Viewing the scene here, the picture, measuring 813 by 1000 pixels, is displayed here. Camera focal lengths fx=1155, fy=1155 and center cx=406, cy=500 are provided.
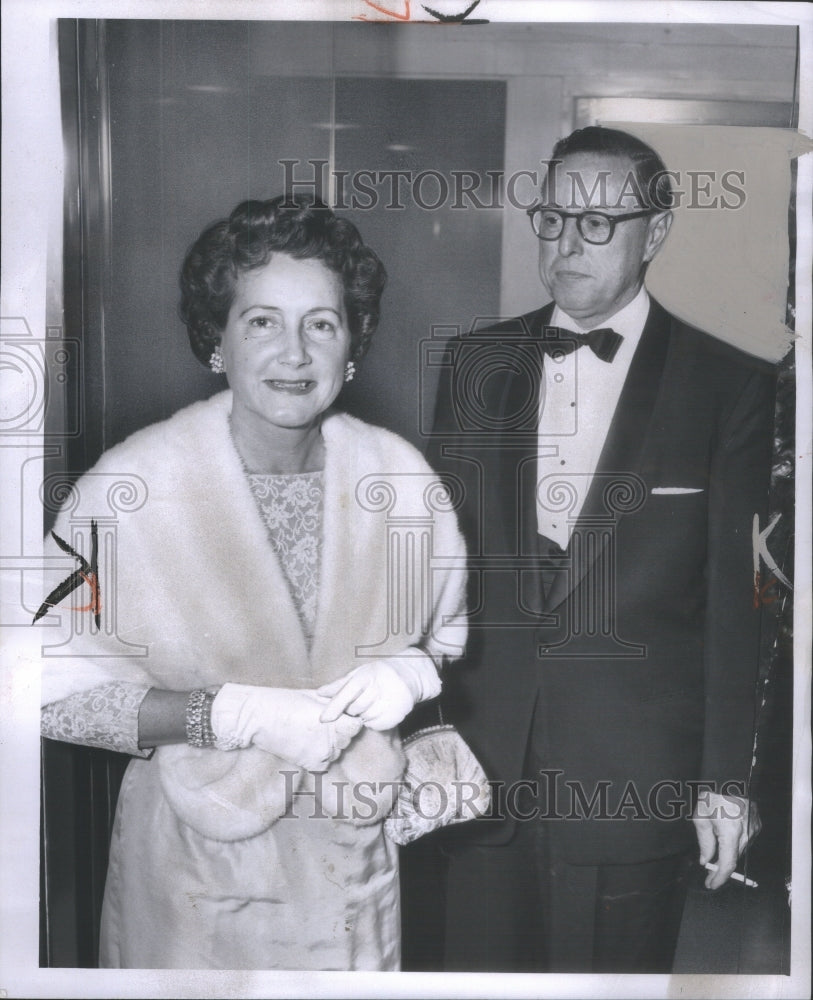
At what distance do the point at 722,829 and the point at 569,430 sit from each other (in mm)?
711

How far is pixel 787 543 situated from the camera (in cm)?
192

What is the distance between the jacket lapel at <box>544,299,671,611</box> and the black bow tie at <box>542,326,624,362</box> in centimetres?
5

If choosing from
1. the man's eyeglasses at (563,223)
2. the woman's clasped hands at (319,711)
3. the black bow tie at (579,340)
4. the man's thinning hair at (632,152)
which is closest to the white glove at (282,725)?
the woman's clasped hands at (319,711)

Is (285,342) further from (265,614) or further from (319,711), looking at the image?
(319,711)

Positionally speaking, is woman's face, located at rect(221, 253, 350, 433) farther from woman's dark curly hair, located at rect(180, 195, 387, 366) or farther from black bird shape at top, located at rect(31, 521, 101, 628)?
black bird shape at top, located at rect(31, 521, 101, 628)

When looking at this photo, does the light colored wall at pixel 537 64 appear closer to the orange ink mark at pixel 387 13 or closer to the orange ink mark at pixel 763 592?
the orange ink mark at pixel 387 13

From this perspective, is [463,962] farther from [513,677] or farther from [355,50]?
[355,50]

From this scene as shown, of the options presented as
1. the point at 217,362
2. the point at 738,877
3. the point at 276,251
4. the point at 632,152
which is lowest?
the point at 738,877

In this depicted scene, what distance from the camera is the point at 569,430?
1881 millimetres

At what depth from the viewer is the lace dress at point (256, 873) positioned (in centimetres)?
188

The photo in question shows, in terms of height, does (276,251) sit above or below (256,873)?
above

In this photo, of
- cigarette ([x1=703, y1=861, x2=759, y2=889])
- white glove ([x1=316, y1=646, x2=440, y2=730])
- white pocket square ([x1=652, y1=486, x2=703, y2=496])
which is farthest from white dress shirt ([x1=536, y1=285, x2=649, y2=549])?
cigarette ([x1=703, y1=861, x2=759, y2=889])

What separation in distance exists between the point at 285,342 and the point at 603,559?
62cm

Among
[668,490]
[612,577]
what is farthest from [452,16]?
[612,577]
